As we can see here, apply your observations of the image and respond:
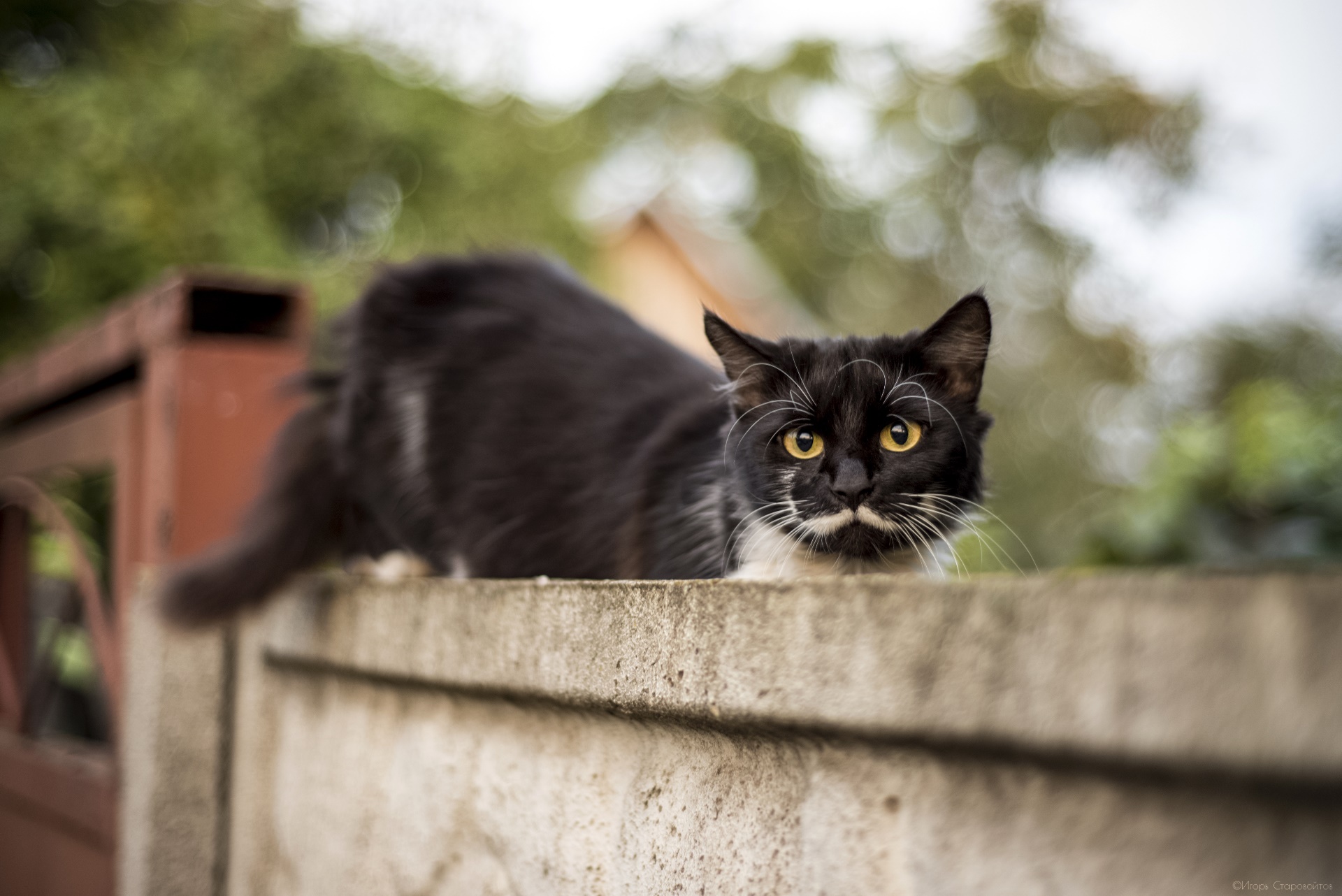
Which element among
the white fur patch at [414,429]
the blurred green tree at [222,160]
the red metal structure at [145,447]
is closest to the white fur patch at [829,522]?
the white fur patch at [414,429]

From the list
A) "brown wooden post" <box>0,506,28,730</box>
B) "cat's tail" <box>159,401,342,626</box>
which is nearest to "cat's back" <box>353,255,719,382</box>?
"cat's tail" <box>159,401,342,626</box>

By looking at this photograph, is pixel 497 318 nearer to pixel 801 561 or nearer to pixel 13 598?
pixel 801 561

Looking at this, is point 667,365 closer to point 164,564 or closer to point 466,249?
point 466,249

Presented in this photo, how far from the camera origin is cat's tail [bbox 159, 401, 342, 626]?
2076mm

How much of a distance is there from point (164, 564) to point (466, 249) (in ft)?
3.30

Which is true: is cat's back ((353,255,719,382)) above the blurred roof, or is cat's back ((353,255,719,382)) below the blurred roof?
below

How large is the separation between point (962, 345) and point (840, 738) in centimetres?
75

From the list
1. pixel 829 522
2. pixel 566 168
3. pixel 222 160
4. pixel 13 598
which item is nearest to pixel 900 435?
pixel 829 522

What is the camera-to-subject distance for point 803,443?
1.52 m

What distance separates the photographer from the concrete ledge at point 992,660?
64 centimetres

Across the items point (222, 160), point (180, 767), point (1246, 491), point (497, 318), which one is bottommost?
point (180, 767)

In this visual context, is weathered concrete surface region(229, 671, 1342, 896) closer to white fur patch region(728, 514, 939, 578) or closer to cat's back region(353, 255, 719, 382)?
white fur patch region(728, 514, 939, 578)

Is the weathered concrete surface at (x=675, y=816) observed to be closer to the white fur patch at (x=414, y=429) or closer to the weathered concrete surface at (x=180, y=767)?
the weathered concrete surface at (x=180, y=767)

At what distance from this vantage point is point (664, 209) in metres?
13.8
